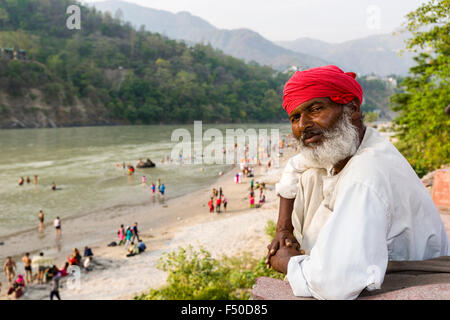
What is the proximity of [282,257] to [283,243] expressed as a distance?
11cm

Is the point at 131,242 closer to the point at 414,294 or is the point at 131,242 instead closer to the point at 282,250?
the point at 282,250

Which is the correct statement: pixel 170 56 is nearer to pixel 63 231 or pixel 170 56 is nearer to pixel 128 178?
pixel 128 178

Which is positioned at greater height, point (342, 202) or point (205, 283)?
point (342, 202)

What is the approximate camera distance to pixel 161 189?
21172 mm

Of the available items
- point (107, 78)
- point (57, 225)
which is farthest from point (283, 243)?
point (107, 78)

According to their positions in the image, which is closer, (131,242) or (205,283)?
(205,283)

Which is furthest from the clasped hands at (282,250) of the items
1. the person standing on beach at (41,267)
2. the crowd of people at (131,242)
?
the crowd of people at (131,242)

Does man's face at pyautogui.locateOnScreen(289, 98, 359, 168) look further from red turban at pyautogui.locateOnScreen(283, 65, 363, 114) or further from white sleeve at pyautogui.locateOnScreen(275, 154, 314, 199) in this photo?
white sleeve at pyautogui.locateOnScreen(275, 154, 314, 199)

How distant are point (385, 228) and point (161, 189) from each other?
67.9 ft

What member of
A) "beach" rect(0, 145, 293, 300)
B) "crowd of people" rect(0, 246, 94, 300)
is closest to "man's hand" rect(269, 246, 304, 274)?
"beach" rect(0, 145, 293, 300)

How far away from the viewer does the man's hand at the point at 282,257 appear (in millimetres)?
1525

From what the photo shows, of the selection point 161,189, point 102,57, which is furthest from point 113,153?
point 102,57

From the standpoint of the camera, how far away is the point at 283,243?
5.42 ft

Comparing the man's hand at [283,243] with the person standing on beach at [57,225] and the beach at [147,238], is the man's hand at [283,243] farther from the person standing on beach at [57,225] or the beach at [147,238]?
the person standing on beach at [57,225]
